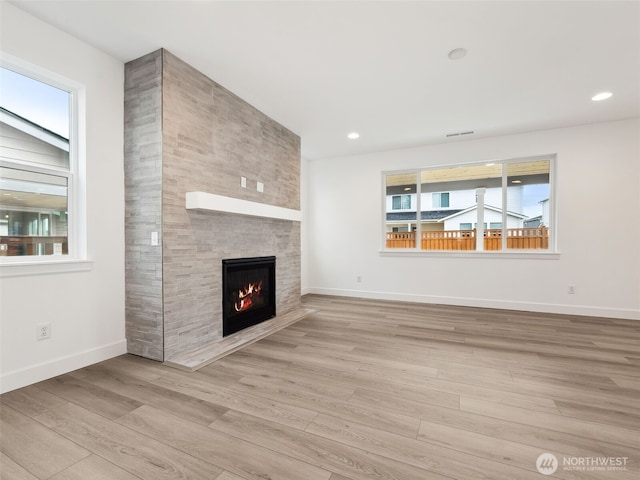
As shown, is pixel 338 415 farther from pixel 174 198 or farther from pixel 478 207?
pixel 478 207

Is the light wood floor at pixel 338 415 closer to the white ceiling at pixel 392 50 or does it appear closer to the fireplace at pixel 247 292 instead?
the fireplace at pixel 247 292

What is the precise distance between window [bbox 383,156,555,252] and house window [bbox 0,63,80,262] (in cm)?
461

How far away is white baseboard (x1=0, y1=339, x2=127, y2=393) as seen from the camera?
2.03 meters

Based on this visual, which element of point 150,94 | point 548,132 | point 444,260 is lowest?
point 444,260

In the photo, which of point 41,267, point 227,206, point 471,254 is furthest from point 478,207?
point 41,267

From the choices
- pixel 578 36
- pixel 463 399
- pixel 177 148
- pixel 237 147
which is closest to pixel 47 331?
pixel 177 148

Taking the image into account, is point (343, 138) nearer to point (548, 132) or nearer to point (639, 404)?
point (548, 132)

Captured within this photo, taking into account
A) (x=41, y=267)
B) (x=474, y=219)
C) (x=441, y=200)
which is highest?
(x=441, y=200)

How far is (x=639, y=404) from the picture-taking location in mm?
1898

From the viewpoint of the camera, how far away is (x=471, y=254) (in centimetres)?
482

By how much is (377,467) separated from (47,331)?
2553 millimetres

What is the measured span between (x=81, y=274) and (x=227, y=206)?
134 centimetres

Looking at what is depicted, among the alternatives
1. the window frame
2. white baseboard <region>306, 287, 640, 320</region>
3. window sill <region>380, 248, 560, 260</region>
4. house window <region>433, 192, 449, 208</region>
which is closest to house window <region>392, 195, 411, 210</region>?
the window frame

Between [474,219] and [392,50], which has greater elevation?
[392,50]
